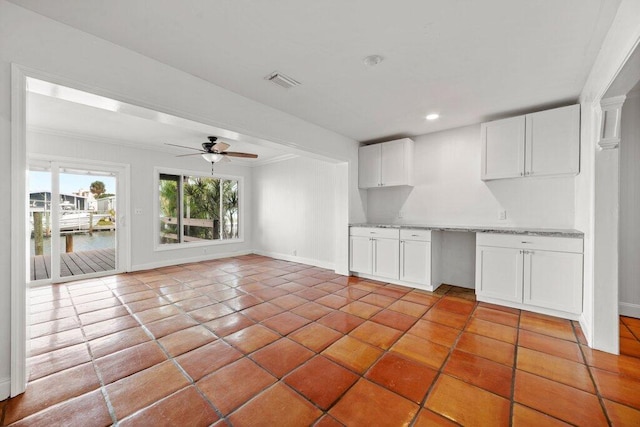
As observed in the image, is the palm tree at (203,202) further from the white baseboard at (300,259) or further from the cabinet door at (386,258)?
the cabinet door at (386,258)

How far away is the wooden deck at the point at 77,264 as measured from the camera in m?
4.45

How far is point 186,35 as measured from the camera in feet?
6.63

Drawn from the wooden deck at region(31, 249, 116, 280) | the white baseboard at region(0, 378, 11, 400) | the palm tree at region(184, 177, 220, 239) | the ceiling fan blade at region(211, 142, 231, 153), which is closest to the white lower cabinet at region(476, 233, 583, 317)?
the ceiling fan blade at region(211, 142, 231, 153)

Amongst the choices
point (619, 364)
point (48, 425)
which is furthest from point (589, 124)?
point (48, 425)

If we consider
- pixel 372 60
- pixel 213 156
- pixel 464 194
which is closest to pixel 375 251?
pixel 464 194

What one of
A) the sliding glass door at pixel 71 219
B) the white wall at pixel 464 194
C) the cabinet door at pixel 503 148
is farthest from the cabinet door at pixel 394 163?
the sliding glass door at pixel 71 219

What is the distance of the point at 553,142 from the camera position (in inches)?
124

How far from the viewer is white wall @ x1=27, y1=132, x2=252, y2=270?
4.38 m

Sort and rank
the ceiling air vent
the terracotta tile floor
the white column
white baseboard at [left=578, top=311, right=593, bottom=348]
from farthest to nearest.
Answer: the ceiling air vent, white baseboard at [left=578, top=311, right=593, bottom=348], the white column, the terracotta tile floor

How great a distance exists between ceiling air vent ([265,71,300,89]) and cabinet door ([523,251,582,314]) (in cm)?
331

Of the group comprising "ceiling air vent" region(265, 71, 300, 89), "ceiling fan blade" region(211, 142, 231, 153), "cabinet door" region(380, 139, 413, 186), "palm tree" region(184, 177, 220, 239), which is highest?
"ceiling air vent" region(265, 71, 300, 89)

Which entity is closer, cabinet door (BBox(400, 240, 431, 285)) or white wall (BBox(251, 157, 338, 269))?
cabinet door (BBox(400, 240, 431, 285))

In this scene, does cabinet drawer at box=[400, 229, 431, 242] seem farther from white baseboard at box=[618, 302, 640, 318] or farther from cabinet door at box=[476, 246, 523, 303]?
white baseboard at box=[618, 302, 640, 318]

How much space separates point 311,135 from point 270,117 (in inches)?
31.5
